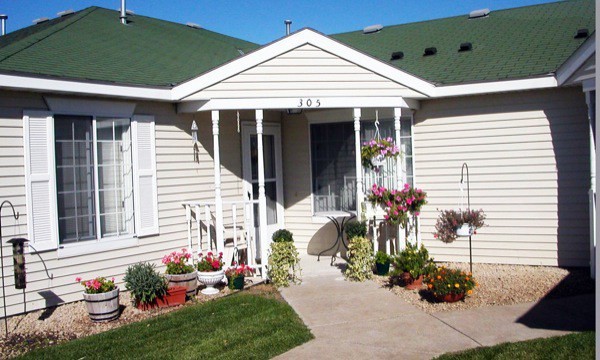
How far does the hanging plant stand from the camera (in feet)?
30.8

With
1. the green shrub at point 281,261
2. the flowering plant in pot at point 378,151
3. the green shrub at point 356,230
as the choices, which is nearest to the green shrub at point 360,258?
the green shrub at point 356,230

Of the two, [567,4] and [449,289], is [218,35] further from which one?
[449,289]

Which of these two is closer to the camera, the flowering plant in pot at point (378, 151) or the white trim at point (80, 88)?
the white trim at point (80, 88)

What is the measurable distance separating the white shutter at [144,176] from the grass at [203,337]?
1.83 meters

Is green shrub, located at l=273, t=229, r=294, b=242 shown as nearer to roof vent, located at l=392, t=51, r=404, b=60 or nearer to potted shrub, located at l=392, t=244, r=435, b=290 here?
potted shrub, located at l=392, t=244, r=435, b=290

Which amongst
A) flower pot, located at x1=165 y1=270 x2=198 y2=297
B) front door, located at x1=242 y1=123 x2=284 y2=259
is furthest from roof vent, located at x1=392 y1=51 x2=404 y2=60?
flower pot, located at x1=165 y1=270 x2=198 y2=297

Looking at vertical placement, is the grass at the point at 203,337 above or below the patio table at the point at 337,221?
below

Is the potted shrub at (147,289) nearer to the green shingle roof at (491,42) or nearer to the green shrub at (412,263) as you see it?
the green shrub at (412,263)

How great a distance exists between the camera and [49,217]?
7.92 m

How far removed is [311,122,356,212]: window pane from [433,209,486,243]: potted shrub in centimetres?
158

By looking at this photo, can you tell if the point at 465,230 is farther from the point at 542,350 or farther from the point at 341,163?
the point at 542,350

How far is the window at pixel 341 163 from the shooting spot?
35.4 ft

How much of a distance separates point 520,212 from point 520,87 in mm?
1989

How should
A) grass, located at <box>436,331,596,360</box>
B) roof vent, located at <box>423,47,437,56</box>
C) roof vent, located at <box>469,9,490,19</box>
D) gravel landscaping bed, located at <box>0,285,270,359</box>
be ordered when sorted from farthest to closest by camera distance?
roof vent, located at <box>469,9,490,19</box> < roof vent, located at <box>423,47,437,56</box> < gravel landscaping bed, located at <box>0,285,270,359</box> < grass, located at <box>436,331,596,360</box>
